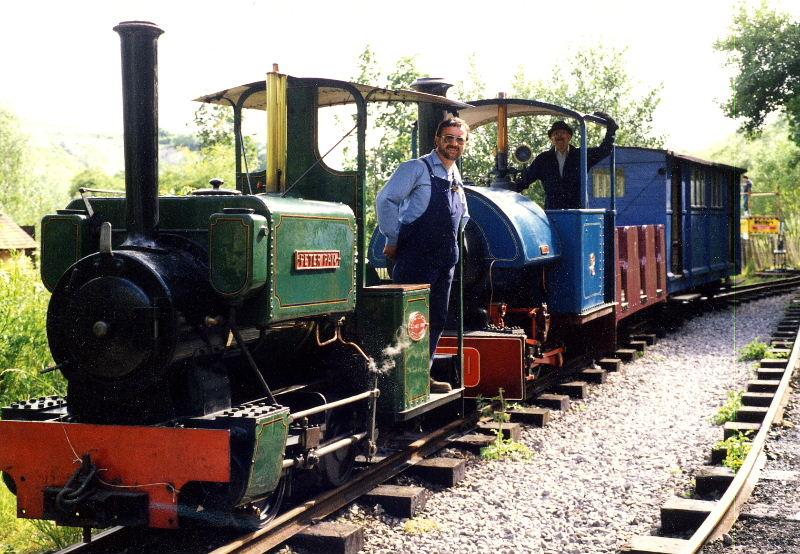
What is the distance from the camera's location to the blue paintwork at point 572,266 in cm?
834

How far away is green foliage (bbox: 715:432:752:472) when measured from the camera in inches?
226

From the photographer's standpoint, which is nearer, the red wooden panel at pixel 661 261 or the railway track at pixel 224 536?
the railway track at pixel 224 536

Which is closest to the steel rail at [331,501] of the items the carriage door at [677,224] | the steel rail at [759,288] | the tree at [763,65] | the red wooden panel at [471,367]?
the red wooden panel at [471,367]

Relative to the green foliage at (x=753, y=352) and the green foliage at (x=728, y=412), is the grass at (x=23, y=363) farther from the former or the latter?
the green foliage at (x=753, y=352)

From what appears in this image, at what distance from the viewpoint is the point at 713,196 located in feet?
55.8

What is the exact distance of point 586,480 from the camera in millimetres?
5762

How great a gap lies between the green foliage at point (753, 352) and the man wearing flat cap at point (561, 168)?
321cm

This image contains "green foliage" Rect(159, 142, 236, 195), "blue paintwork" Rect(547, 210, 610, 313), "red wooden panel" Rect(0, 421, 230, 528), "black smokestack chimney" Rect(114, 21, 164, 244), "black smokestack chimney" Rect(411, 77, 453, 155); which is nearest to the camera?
"red wooden panel" Rect(0, 421, 230, 528)

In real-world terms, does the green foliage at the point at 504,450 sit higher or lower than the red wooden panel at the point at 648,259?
lower

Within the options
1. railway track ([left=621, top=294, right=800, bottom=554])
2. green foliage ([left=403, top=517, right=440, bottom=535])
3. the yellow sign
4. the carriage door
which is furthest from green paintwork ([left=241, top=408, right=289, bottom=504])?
the yellow sign

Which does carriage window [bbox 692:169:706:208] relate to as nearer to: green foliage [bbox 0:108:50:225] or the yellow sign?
the yellow sign

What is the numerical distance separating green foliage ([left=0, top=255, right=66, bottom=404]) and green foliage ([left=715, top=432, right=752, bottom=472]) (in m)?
4.77

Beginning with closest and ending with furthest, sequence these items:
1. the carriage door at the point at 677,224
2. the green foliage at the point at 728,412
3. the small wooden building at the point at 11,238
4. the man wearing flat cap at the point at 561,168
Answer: the green foliage at the point at 728,412 → the man wearing flat cap at the point at 561,168 → the carriage door at the point at 677,224 → the small wooden building at the point at 11,238

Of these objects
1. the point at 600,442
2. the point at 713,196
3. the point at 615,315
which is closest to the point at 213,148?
the point at 713,196
